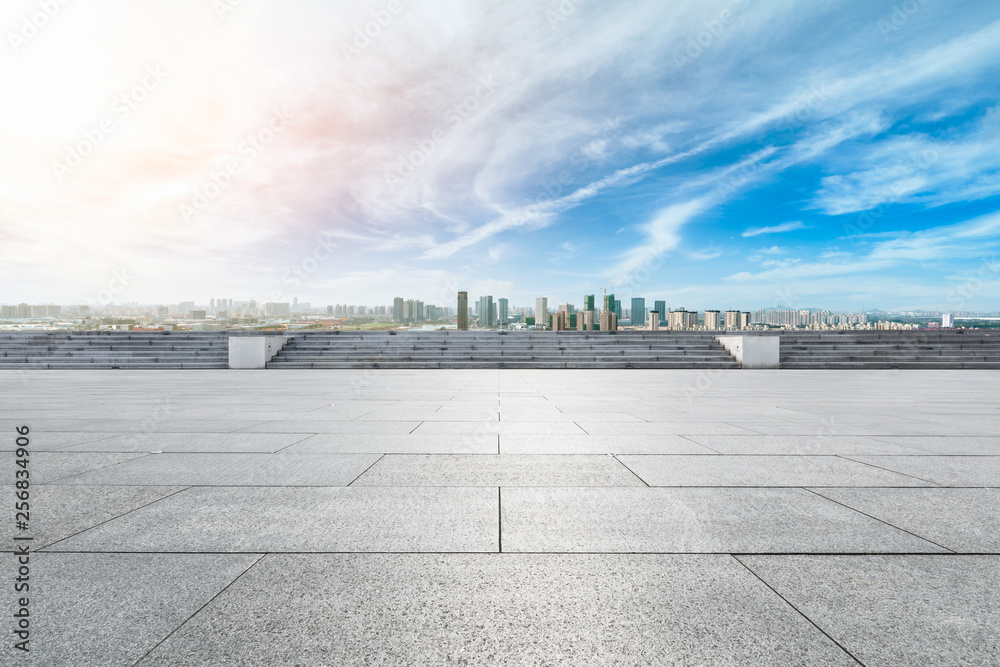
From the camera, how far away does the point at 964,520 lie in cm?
356

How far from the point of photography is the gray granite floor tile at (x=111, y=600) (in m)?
2.06

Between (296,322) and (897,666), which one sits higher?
(296,322)

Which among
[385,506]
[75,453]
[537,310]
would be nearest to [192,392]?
[75,453]

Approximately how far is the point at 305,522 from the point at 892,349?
26619 mm

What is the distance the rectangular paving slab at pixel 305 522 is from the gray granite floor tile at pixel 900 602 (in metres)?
1.82

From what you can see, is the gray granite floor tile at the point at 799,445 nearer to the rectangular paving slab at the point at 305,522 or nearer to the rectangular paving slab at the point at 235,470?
the rectangular paving slab at the point at 305,522

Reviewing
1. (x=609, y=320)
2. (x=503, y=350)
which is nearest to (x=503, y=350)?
(x=503, y=350)

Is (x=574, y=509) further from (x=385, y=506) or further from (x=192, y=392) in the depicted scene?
(x=192, y=392)

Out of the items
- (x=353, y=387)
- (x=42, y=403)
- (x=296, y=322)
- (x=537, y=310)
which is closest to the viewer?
(x=42, y=403)

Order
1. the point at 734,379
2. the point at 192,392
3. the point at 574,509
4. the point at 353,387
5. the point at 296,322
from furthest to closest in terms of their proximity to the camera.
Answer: the point at 296,322, the point at 734,379, the point at 353,387, the point at 192,392, the point at 574,509

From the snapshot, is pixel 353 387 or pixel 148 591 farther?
pixel 353 387

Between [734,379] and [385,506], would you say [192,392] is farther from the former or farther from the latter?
[734,379]

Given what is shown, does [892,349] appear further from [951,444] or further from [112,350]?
[112,350]

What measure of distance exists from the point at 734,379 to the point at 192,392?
53.9ft
